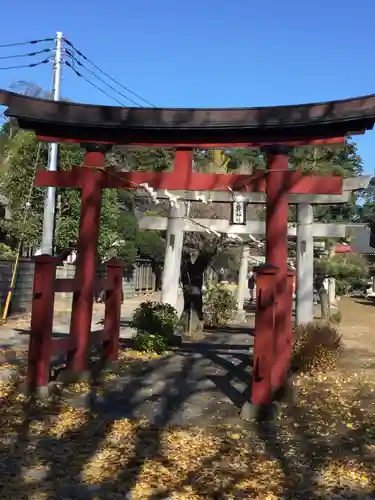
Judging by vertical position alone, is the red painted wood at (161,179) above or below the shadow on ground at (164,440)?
above

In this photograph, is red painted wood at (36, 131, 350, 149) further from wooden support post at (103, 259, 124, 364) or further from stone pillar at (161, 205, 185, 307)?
stone pillar at (161, 205, 185, 307)

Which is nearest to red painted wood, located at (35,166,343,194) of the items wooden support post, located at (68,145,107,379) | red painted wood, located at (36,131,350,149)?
wooden support post, located at (68,145,107,379)

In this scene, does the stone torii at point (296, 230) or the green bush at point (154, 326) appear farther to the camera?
the stone torii at point (296, 230)

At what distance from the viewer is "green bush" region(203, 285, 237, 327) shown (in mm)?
17062

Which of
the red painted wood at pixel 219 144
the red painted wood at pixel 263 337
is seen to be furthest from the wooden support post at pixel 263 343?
the red painted wood at pixel 219 144

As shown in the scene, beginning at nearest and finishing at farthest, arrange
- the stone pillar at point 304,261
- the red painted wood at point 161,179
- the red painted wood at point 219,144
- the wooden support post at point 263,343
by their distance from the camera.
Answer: the wooden support post at point 263,343, the red painted wood at point 219,144, the red painted wood at point 161,179, the stone pillar at point 304,261

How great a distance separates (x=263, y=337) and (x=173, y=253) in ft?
23.4

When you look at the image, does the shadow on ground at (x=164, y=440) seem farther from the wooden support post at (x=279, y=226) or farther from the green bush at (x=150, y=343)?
the green bush at (x=150, y=343)

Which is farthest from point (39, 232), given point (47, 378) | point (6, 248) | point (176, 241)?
A: point (47, 378)

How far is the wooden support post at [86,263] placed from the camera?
7969 mm

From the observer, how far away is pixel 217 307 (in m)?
17.1

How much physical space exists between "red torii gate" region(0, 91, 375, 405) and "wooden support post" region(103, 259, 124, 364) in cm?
83

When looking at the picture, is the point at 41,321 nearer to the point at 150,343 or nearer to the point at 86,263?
the point at 86,263

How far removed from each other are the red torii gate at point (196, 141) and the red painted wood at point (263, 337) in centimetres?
72
